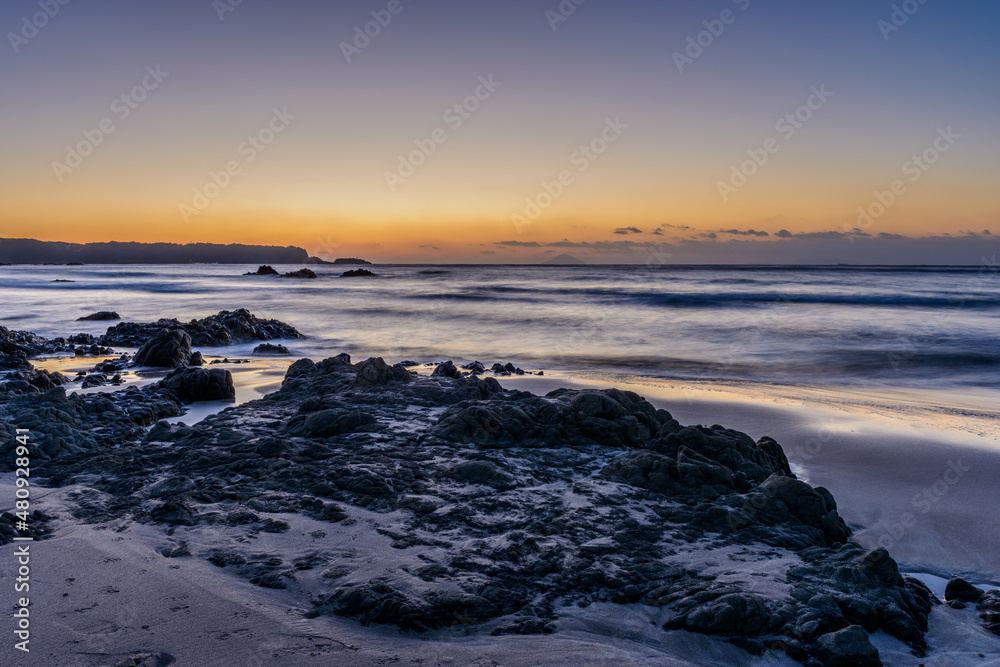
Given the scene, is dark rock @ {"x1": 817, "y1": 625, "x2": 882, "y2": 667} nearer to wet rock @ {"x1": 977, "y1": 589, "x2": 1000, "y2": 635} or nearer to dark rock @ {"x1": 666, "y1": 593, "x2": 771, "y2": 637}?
dark rock @ {"x1": 666, "y1": 593, "x2": 771, "y2": 637}

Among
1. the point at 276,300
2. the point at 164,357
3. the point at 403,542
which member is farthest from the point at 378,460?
the point at 276,300

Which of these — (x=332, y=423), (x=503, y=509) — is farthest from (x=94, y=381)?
(x=503, y=509)

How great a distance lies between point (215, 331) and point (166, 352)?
409 centimetres

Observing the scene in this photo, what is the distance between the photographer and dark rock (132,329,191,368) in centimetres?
1075

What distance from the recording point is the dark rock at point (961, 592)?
3.36 meters

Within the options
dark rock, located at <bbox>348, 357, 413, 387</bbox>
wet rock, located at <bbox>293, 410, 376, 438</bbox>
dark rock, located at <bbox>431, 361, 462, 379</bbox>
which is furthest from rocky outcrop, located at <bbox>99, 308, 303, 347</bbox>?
wet rock, located at <bbox>293, 410, 376, 438</bbox>

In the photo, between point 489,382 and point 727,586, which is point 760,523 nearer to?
point 727,586

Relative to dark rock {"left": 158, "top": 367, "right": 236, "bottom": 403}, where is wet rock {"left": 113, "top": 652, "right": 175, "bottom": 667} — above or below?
below

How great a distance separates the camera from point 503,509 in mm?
4137

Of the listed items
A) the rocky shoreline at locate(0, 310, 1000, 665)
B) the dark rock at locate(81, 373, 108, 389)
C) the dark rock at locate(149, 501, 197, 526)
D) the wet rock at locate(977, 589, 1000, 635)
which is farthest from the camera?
the dark rock at locate(81, 373, 108, 389)

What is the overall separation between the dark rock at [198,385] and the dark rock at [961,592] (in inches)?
309

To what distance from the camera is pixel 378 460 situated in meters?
4.91

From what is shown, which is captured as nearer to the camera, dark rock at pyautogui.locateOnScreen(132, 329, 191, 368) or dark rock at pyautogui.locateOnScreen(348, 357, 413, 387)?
dark rock at pyautogui.locateOnScreen(348, 357, 413, 387)

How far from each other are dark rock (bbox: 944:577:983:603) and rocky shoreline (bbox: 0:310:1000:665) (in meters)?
0.01
